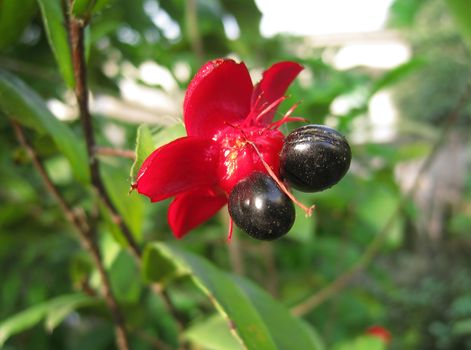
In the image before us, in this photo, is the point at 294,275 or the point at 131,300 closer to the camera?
the point at 131,300

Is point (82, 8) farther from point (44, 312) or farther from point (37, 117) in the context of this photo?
point (44, 312)

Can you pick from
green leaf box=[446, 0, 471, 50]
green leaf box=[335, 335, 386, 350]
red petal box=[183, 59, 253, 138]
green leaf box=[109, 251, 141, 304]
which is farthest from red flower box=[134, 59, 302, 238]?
green leaf box=[335, 335, 386, 350]

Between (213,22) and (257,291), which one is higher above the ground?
(213,22)

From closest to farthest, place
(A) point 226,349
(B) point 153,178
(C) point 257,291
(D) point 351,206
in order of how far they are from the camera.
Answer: (B) point 153,178 → (A) point 226,349 → (C) point 257,291 → (D) point 351,206

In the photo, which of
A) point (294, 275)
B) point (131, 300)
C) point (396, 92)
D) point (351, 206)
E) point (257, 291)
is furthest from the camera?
point (396, 92)

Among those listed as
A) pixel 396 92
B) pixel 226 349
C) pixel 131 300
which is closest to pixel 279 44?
pixel 131 300

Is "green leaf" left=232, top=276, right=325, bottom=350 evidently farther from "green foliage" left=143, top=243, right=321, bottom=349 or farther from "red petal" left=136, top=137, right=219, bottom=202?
"red petal" left=136, top=137, right=219, bottom=202

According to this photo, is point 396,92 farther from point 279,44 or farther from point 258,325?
point 258,325
